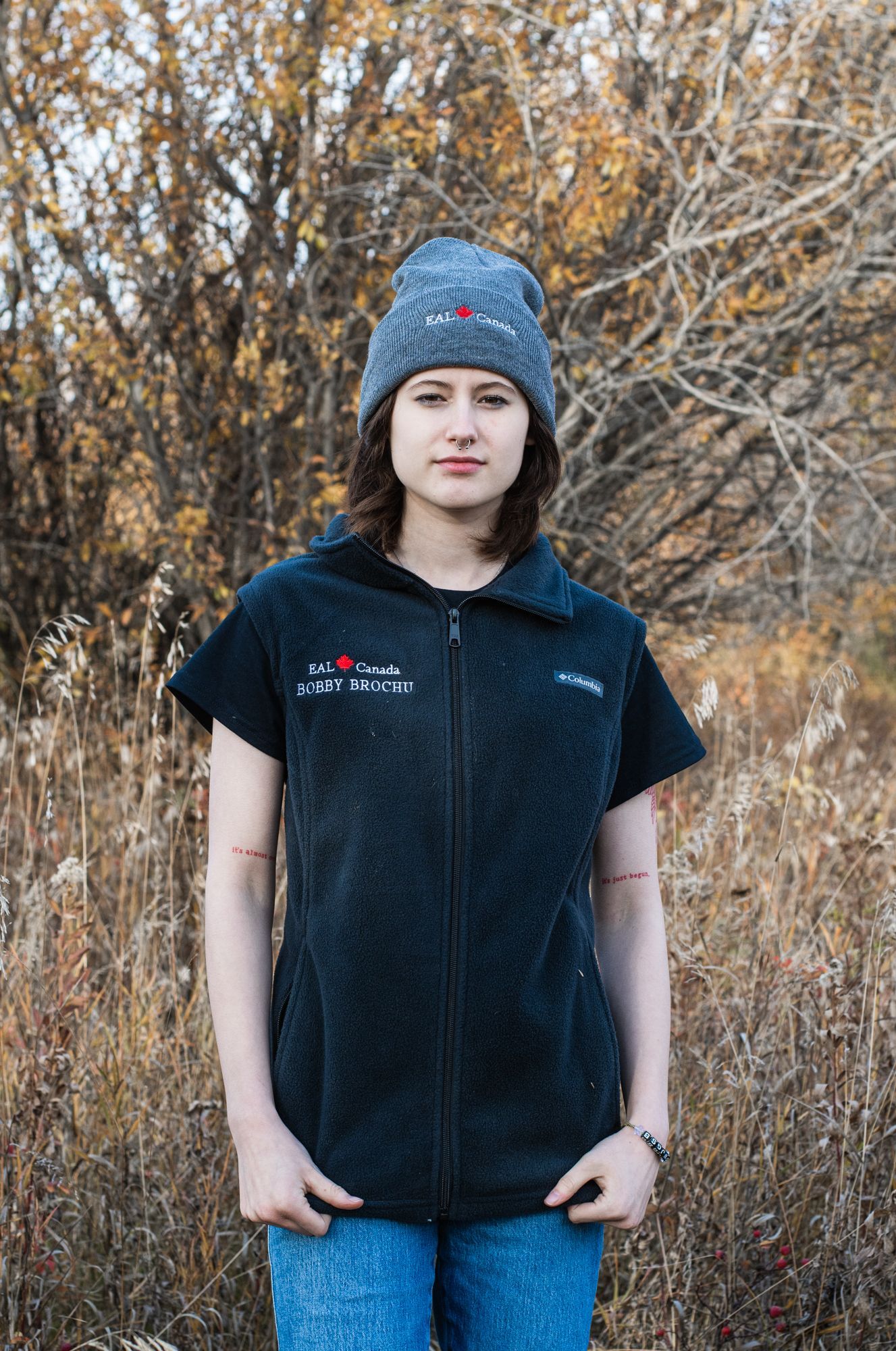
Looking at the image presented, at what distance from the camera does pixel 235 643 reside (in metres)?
1.50

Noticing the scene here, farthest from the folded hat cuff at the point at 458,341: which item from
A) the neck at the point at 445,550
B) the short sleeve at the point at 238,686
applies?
the short sleeve at the point at 238,686

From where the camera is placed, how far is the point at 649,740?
5.44 ft

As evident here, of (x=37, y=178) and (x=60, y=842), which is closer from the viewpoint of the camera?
(x=60, y=842)

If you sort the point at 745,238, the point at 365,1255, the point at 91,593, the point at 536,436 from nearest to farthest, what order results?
1. the point at 365,1255
2. the point at 536,436
3. the point at 745,238
4. the point at 91,593

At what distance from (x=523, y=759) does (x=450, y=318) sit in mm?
586

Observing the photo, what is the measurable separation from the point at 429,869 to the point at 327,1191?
375 millimetres

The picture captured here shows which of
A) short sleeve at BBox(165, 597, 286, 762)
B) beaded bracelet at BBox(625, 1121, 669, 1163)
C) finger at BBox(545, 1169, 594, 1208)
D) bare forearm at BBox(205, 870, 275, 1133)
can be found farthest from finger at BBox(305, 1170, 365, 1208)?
short sleeve at BBox(165, 597, 286, 762)

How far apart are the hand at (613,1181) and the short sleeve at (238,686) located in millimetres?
621

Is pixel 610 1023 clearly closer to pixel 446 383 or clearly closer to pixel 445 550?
pixel 445 550

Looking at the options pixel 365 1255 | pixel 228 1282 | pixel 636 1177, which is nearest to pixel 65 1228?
pixel 228 1282

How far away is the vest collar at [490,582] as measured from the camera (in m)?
1.53

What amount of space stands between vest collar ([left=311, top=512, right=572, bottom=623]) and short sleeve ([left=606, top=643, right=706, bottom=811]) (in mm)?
173

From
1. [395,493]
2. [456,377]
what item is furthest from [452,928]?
[456,377]

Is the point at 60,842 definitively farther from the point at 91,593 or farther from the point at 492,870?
the point at 492,870
